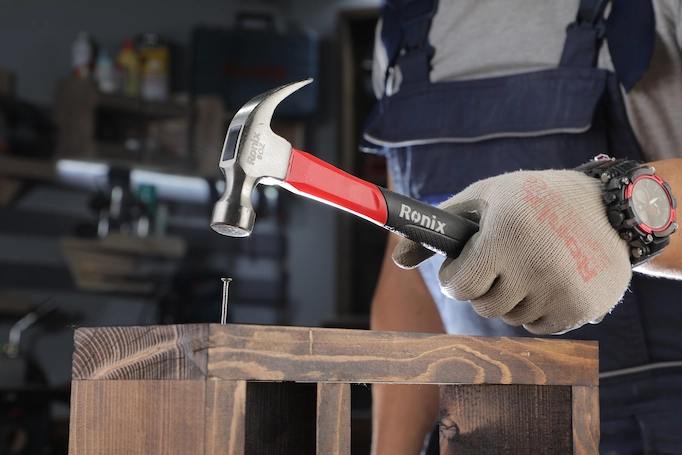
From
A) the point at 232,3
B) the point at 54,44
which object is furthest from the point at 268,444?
the point at 232,3

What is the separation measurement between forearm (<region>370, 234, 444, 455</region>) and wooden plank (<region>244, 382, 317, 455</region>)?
0.38 m

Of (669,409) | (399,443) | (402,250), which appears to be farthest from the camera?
(399,443)

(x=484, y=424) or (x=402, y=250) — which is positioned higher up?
(x=402, y=250)

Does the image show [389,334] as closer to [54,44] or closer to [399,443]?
[399,443]

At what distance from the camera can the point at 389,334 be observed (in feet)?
2.02

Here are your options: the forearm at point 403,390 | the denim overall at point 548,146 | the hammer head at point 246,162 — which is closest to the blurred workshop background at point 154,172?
the forearm at point 403,390

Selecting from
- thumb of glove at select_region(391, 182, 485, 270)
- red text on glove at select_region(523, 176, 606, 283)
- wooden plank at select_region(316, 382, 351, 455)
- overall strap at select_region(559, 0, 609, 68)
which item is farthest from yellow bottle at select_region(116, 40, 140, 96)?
wooden plank at select_region(316, 382, 351, 455)

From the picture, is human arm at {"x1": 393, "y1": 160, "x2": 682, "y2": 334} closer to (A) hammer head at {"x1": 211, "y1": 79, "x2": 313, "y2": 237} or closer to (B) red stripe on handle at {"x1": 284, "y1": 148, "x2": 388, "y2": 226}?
(B) red stripe on handle at {"x1": 284, "y1": 148, "x2": 388, "y2": 226}

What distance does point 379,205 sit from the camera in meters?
0.74

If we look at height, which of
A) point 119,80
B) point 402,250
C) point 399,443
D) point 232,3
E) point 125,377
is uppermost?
point 232,3

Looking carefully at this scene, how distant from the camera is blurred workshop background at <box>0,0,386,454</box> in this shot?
3078 millimetres

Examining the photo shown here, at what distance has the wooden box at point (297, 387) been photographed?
556mm

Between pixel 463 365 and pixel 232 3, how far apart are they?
332 centimetres

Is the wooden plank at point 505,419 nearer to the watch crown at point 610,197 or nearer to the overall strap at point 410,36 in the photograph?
the watch crown at point 610,197
